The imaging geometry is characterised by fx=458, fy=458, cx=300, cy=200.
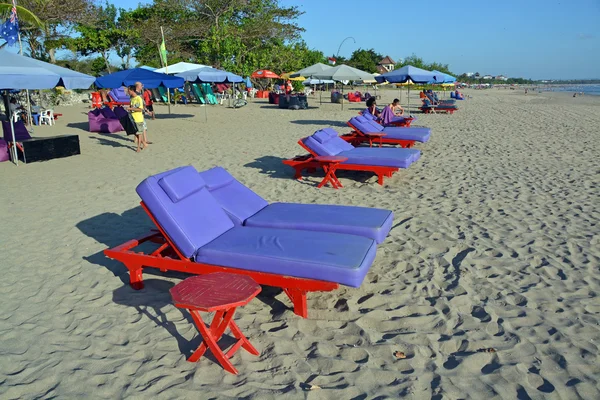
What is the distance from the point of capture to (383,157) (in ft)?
24.1

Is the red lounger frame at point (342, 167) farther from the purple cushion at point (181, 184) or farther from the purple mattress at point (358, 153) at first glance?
the purple cushion at point (181, 184)

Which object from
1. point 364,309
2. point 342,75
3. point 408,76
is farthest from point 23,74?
point 342,75

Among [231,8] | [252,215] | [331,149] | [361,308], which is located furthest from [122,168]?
[231,8]

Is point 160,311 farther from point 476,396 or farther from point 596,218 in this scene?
point 596,218

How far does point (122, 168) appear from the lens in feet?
29.6

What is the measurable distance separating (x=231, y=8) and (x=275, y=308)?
1340 inches

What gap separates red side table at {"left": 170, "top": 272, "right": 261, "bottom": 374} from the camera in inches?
102

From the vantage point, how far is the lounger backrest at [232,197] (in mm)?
4488

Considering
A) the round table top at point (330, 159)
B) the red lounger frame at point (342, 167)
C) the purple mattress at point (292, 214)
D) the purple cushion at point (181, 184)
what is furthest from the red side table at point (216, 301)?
the red lounger frame at point (342, 167)

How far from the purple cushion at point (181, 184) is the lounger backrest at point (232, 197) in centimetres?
27

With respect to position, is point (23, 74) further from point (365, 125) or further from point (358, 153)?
point (365, 125)

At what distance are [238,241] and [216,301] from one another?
4.02 ft

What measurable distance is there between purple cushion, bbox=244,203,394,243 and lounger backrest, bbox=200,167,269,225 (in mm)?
93

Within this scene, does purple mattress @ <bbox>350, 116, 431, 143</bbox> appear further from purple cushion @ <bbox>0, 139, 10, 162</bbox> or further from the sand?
purple cushion @ <bbox>0, 139, 10, 162</bbox>
